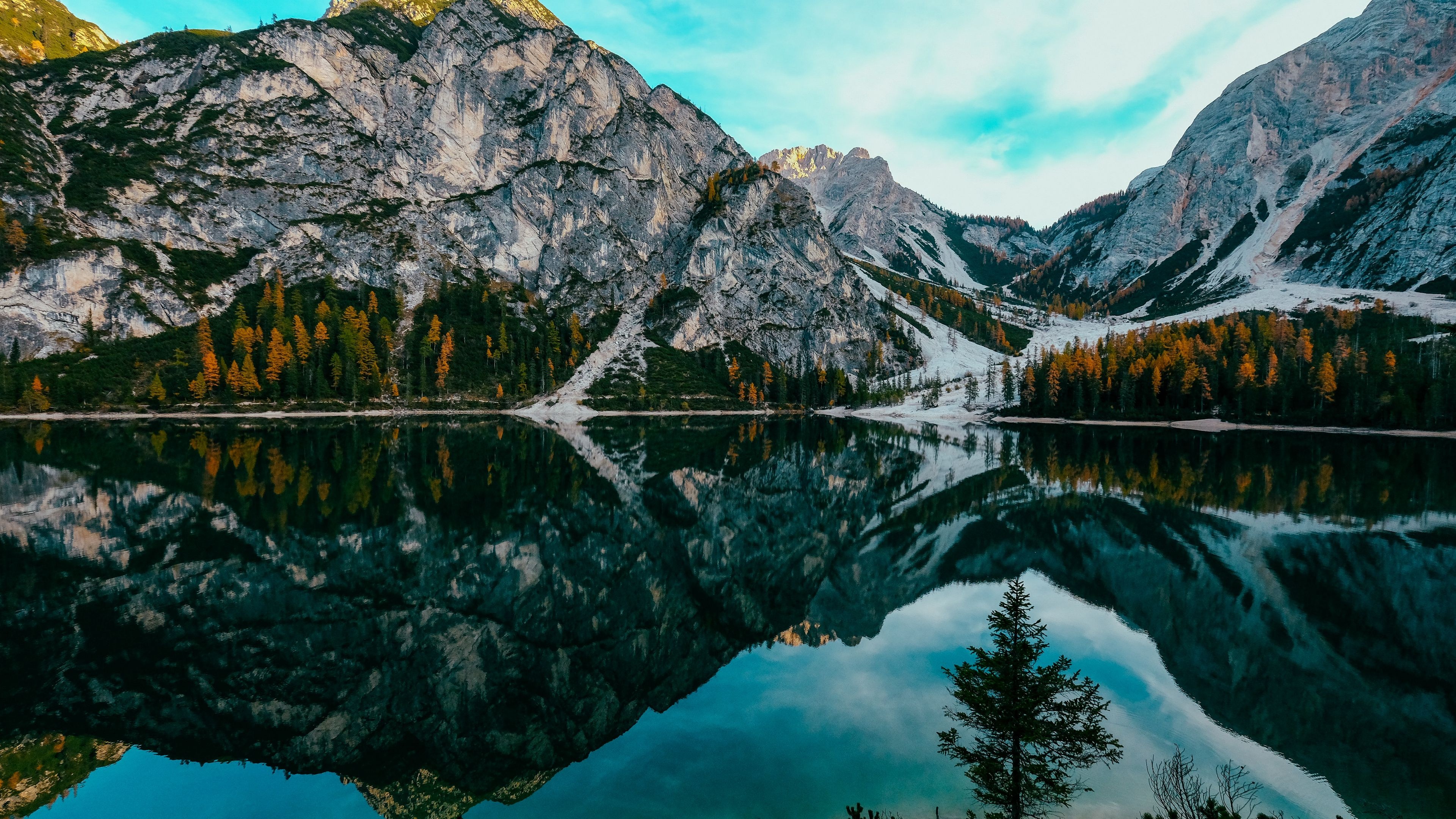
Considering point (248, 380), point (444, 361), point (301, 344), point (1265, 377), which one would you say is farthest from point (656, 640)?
point (1265, 377)

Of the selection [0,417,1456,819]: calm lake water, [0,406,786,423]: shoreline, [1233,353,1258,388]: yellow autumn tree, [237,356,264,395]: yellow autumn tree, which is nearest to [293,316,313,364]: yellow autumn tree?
[237,356,264,395]: yellow autumn tree

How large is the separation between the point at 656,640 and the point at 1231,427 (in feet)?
494

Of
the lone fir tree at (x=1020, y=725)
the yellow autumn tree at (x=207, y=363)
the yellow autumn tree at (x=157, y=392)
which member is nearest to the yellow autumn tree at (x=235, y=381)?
the yellow autumn tree at (x=207, y=363)

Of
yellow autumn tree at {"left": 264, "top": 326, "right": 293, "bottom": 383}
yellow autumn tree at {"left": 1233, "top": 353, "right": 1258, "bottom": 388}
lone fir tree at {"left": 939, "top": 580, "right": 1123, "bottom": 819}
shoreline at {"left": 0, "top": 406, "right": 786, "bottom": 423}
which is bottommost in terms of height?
lone fir tree at {"left": 939, "top": 580, "right": 1123, "bottom": 819}

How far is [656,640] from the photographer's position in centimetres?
2380

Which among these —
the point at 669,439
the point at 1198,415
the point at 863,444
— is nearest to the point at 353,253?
the point at 669,439

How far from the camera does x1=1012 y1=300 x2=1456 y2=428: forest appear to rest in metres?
113

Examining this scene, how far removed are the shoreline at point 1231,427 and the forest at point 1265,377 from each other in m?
1.31

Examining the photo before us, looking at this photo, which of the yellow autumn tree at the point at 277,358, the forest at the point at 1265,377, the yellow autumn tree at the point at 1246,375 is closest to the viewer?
the forest at the point at 1265,377

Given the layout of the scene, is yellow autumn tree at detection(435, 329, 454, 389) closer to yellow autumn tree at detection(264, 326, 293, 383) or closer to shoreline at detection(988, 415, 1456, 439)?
yellow autumn tree at detection(264, 326, 293, 383)

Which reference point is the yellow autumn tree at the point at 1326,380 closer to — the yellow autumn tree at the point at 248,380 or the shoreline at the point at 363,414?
the shoreline at the point at 363,414

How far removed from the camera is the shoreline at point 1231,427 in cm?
10719

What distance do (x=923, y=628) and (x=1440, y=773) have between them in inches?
567

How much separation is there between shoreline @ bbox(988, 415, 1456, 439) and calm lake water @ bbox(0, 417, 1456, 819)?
8397 cm
